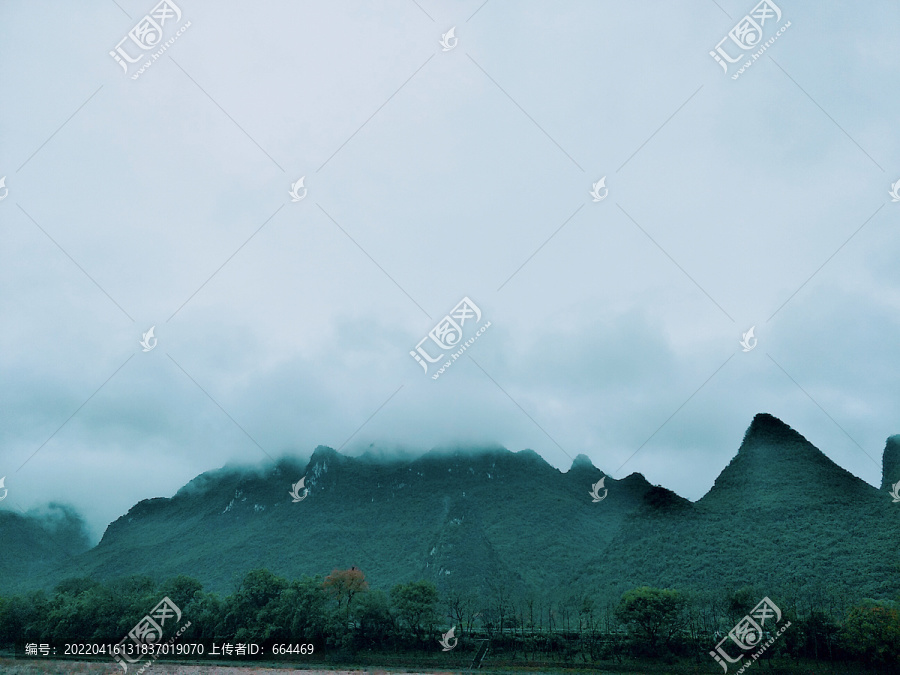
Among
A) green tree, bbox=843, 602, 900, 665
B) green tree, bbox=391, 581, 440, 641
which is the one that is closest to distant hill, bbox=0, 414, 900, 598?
green tree, bbox=843, 602, 900, 665

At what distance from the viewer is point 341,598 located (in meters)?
54.4

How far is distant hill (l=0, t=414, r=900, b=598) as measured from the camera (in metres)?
68.9

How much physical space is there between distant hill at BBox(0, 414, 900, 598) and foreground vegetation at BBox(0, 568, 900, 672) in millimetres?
16537

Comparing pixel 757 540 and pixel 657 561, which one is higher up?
pixel 757 540

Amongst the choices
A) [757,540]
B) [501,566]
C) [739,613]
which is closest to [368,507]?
[501,566]

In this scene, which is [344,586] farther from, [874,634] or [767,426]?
[767,426]

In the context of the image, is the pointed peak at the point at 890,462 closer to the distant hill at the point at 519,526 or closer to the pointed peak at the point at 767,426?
the distant hill at the point at 519,526

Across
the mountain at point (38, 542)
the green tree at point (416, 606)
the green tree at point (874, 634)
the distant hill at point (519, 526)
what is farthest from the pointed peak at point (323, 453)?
the green tree at point (874, 634)

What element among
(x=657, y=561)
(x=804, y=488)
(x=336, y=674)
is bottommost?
(x=336, y=674)

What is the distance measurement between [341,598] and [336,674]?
13.9 metres

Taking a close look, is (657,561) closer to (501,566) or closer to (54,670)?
(501,566)

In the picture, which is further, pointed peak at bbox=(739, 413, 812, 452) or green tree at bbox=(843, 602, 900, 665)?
pointed peak at bbox=(739, 413, 812, 452)

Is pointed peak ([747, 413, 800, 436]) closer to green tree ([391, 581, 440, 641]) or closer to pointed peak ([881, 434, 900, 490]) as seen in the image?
pointed peak ([881, 434, 900, 490])

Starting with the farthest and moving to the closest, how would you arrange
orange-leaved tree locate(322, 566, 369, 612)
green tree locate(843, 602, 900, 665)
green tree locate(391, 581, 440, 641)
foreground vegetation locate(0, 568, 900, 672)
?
1. orange-leaved tree locate(322, 566, 369, 612)
2. green tree locate(391, 581, 440, 641)
3. foreground vegetation locate(0, 568, 900, 672)
4. green tree locate(843, 602, 900, 665)
